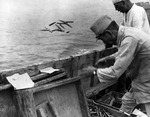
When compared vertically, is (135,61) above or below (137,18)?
below

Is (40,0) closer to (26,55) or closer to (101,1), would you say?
(101,1)

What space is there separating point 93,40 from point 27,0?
15.2 meters

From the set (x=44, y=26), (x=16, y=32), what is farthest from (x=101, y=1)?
(x=16, y=32)

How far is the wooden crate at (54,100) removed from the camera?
3174 mm

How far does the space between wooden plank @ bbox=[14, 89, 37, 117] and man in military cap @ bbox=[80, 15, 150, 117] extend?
3.17 ft

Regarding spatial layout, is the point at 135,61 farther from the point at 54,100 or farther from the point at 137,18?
the point at 137,18

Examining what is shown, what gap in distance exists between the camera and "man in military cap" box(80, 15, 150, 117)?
310cm

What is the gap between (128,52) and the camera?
3.09 m

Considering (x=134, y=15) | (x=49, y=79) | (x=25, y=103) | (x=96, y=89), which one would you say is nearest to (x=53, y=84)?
(x=49, y=79)

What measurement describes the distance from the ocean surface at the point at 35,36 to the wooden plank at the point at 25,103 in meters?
6.18

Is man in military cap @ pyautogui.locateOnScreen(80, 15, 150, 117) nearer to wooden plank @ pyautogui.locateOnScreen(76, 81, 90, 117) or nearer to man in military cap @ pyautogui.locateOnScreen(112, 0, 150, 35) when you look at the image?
wooden plank @ pyautogui.locateOnScreen(76, 81, 90, 117)

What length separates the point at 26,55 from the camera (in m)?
14.9

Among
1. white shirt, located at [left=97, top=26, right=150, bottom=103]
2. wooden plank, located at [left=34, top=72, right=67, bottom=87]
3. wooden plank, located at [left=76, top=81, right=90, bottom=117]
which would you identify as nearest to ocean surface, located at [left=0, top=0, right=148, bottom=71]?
wooden plank, located at [left=34, top=72, right=67, bottom=87]

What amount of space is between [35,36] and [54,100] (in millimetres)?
17437
